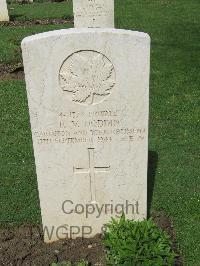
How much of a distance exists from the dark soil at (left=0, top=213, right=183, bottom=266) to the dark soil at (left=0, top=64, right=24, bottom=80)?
16.4 feet

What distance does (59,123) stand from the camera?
376 centimetres

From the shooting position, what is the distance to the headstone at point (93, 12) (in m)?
10.2

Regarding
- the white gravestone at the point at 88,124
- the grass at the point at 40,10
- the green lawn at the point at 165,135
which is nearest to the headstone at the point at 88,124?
the white gravestone at the point at 88,124

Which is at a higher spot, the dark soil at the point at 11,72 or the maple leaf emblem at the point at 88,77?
the maple leaf emblem at the point at 88,77

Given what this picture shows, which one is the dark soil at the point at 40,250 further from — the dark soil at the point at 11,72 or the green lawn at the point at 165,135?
the dark soil at the point at 11,72

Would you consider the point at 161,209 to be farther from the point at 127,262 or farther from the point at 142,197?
the point at 127,262

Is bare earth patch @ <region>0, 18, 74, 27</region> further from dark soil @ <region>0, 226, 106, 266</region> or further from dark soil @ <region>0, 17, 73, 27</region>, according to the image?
dark soil @ <region>0, 226, 106, 266</region>

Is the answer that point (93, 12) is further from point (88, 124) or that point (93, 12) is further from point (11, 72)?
point (88, 124)

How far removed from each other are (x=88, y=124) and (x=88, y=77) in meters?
0.41

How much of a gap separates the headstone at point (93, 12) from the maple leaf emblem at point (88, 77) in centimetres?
699

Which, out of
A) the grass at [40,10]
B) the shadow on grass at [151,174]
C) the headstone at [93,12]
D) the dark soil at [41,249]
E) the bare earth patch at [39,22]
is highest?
the headstone at [93,12]

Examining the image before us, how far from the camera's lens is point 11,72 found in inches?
361

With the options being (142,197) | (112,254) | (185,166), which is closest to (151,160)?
(185,166)

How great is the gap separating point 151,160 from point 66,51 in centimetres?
254
